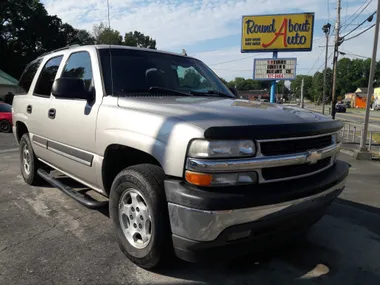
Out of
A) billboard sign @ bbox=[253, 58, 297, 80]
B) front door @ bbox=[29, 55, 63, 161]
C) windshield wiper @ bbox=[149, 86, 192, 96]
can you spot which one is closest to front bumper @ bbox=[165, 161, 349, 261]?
windshield wiper @ bbox=[149, 86, 192, 96]

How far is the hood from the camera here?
2406mm

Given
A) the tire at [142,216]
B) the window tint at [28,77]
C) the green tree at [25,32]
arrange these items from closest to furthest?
the tire at [142,216] < the window tint at [28,77] < the green tree at [25,32]

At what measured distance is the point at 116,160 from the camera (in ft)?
11.0

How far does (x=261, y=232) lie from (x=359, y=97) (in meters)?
105

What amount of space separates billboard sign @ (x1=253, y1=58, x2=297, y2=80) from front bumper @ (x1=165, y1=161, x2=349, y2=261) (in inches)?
590

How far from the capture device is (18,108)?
5543 mm

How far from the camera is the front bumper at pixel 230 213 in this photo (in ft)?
7.57

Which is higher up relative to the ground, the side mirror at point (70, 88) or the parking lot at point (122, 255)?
the side mirror at point (70, 88)

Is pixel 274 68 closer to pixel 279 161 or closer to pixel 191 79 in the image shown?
pixel 191 79

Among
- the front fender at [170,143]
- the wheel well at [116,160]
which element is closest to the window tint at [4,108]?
the wheel well at [116,160]

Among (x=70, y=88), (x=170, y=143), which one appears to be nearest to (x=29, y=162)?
(x=70, y=88)

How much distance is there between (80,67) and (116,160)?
51.7 inches

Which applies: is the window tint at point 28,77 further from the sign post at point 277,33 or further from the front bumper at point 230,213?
the sign post at point 277,33

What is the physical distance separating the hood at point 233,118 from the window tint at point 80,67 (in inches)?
30.2
